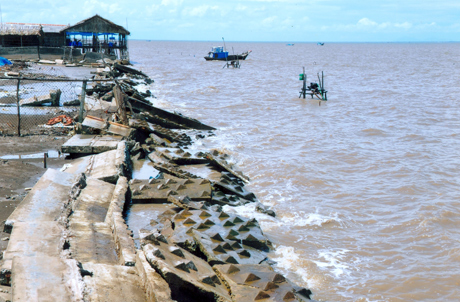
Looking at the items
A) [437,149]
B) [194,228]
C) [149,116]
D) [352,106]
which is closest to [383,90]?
[352,106]

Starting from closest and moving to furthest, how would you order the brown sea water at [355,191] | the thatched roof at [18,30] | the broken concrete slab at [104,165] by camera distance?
the brown sea water at [355,191] < the broken concrete slab at [104,165] < the thatched roof at [18,30]

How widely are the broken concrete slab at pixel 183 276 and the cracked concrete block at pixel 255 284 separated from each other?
0.13m

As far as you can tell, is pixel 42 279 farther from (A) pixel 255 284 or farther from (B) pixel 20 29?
(B) pixel 20 29

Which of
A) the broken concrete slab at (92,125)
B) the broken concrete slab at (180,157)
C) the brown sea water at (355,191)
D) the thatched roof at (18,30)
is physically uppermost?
the thatched roof at (18,30)

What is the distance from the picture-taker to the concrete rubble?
4125 millimetres

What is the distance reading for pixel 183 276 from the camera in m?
4.53

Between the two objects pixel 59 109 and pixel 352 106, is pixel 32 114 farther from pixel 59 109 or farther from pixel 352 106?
pixel 352 106

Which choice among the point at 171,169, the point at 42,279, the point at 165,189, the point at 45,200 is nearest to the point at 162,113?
the point at 171,169

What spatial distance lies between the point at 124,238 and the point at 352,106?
24.8 m

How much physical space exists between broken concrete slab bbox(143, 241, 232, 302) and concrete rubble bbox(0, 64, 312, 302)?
10 mm

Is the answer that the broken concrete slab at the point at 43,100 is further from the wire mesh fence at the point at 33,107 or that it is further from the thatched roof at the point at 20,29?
the thatched roof at the point at 20,29

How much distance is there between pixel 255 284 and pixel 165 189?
11.2 feet

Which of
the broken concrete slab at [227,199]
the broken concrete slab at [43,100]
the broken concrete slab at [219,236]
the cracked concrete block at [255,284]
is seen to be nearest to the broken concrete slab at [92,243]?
the broken concrete slab at [219,236]

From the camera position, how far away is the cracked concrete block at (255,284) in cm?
485
